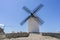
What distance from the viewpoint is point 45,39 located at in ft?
104

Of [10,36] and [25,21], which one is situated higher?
[25,21]

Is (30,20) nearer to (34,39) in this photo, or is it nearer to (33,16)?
(33,16)

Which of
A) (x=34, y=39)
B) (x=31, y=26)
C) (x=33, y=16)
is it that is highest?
(x=33, y=16)

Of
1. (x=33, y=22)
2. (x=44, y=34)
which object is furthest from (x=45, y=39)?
(x=33, y=22)

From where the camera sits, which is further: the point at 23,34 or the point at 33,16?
the point at 33,16

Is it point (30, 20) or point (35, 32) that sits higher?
point (30, 20)

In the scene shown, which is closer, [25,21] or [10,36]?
[10,36]

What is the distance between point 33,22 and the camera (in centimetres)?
4025

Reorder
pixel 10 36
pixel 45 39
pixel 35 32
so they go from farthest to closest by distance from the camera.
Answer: pixel 35 32 < pixel 10 36 < pixel 45 39

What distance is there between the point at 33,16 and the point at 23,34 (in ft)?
18.3

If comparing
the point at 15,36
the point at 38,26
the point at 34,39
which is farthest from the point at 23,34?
the point at 34,39

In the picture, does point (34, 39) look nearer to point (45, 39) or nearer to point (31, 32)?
point (45, 39)

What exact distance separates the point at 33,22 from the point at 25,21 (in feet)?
8.70

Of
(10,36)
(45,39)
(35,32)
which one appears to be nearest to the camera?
(45,39)
